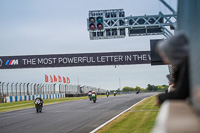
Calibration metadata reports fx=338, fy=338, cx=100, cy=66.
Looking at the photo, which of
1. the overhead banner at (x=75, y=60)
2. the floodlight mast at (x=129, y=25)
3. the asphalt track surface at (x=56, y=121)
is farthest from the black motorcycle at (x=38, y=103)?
the overhead banner at (x=75, y=60)

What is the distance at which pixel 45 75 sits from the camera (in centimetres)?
6444

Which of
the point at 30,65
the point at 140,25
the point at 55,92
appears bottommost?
the point at 55,92

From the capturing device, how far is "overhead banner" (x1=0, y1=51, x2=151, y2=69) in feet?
133

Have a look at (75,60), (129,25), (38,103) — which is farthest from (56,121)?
(75,60)

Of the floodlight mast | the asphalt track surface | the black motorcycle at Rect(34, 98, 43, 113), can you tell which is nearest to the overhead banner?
the floodlight mast

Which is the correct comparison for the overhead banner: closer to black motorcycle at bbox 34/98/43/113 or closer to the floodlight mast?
the floodlight mast

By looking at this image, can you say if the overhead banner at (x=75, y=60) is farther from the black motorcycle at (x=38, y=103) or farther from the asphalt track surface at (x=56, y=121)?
the asphalt track surface at (x=56, y=121)

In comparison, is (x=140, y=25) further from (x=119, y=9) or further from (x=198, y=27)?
(x=198, y=27)

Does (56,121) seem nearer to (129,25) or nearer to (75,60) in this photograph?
(129,25)

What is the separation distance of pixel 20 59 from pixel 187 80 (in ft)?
133

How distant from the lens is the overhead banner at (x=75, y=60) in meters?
40.7

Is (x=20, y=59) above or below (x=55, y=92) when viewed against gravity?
above

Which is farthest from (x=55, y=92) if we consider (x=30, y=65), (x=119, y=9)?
(x=119, y=9)

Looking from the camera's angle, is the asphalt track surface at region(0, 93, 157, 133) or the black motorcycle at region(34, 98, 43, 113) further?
the black motorcycle at region(34, 98, 43, 113)
